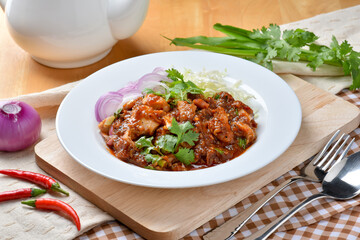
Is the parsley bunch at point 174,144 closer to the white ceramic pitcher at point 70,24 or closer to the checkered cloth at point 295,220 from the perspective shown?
the checkered cloth at point 295,220

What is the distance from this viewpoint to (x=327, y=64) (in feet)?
12.0

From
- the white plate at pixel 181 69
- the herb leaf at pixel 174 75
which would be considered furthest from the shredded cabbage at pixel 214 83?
the herb leaf at pixel 174 75

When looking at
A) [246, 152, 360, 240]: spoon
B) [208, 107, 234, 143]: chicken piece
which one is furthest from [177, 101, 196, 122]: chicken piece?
[246, 152, 360, 240]: spoon

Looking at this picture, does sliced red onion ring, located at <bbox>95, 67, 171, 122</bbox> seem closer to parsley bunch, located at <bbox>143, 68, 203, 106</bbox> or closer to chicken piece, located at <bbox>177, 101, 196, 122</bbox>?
parsley bunch, located at <bbox>143, 68, 203, 106</bbox>

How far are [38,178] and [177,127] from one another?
0.78 metres

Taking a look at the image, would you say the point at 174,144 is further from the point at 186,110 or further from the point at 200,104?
the point at 200,104

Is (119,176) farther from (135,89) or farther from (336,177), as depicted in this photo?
(336,177)

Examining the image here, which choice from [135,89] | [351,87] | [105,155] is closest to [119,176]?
[105,155]

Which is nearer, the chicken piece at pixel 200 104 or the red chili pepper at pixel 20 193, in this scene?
the red chili pepper at pixel 20 193

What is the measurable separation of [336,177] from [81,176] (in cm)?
131

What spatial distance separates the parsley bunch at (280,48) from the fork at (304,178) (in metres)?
0.68

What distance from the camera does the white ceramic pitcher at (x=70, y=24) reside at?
3.32 meters

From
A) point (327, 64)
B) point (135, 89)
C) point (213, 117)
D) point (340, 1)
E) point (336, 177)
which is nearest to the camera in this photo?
point (336, 177)

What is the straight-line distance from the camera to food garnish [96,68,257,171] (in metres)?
2.62
